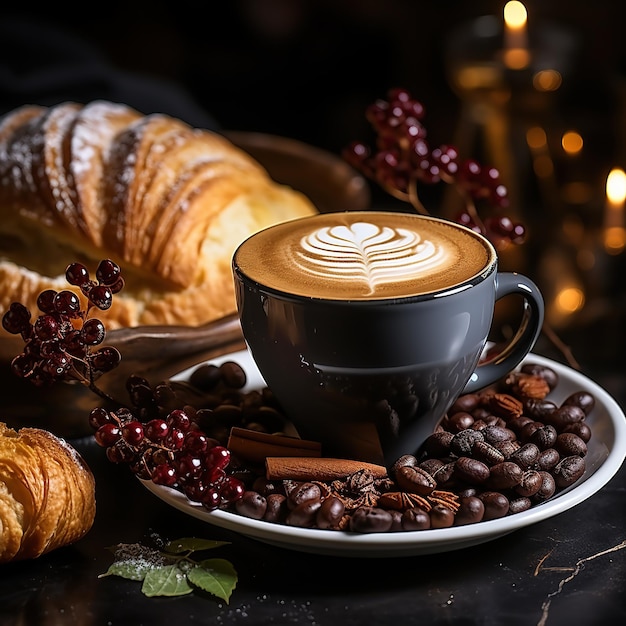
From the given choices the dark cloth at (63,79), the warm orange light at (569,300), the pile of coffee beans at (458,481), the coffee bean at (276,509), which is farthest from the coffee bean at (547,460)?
the dark cloth at (63,79)

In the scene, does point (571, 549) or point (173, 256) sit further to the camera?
point (173, 256)

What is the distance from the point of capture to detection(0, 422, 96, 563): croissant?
2.86 feet

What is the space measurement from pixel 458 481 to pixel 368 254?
0.22 m

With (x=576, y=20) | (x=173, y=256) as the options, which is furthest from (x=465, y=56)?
(x=173, y=256)

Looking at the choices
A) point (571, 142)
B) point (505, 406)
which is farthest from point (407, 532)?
point (571, 142)

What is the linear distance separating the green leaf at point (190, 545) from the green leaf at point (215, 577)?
0.8 inches

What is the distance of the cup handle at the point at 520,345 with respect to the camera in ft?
3.23

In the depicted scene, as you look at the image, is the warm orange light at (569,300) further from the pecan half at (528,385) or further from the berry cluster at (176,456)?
the berry cluster at (176,456)

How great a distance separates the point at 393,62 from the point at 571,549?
1.79m

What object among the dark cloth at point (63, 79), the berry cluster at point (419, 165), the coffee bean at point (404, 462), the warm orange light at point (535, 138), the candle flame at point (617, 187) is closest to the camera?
the coffee bean at point (404, 462)

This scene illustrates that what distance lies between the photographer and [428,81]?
8.25 ft

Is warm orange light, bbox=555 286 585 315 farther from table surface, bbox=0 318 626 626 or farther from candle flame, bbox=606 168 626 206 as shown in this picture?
table surface, bbox=0 318 626 626

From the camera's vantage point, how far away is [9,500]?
88cm

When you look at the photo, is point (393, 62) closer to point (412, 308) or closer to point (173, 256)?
point (173, 256)
